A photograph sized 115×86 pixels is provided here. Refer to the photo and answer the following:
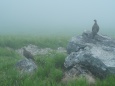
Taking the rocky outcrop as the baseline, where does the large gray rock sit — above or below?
above

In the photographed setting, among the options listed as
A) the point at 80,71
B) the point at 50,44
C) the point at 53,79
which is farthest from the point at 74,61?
the point at 50,44

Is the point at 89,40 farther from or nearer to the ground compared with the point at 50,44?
farther from the ground

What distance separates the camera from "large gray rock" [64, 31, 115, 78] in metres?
12.6

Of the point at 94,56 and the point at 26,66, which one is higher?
the point at 94,56

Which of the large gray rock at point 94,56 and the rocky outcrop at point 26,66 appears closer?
the large gray rock at point 94,56

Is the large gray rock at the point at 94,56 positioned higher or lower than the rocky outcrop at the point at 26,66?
higher

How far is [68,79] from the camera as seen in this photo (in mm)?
12742

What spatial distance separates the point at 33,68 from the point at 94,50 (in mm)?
3439

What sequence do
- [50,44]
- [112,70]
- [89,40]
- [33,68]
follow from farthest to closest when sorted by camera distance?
[50,44] → [89,40] → [33,68] → [112,70]

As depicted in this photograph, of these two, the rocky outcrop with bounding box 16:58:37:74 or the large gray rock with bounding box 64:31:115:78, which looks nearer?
the large gray rock with bounding box 64:31:115:78

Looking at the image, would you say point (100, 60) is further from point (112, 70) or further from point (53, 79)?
point (53, 79)

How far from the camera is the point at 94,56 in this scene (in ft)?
42.5

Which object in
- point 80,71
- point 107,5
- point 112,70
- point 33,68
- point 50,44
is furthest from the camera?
point 107,5

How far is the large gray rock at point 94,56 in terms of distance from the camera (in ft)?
41.3
